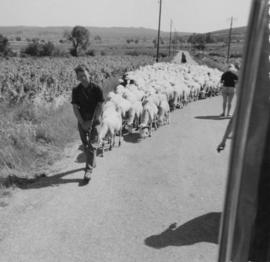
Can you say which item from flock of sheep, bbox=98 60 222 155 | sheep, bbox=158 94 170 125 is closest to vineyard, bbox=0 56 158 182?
flock of sheep, bbox=98 60 222 155

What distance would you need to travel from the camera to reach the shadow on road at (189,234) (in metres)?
5.00

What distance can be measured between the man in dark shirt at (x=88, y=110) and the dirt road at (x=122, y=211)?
602 millimetres

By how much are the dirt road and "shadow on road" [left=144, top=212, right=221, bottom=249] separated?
0.01 metres

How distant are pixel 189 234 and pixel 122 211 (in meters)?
1.21

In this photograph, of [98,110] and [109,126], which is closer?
[98,110]

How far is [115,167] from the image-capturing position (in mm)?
7902

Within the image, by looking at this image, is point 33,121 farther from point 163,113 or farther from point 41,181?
point 163,113

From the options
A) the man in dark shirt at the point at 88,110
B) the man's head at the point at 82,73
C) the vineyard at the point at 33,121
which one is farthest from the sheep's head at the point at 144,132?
the man's head at the point at 82,73

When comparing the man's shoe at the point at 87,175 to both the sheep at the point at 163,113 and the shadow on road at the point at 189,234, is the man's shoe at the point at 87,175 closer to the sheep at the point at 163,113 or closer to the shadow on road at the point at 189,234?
the shadow on road at the point at 189,234

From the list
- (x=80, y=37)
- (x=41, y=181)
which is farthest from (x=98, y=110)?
(x=80, y=37)

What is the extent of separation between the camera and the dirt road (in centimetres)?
479

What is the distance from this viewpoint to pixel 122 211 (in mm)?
5875

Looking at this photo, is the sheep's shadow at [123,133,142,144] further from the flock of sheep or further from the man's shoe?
the man's shoe

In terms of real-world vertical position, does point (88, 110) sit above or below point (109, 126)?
above
